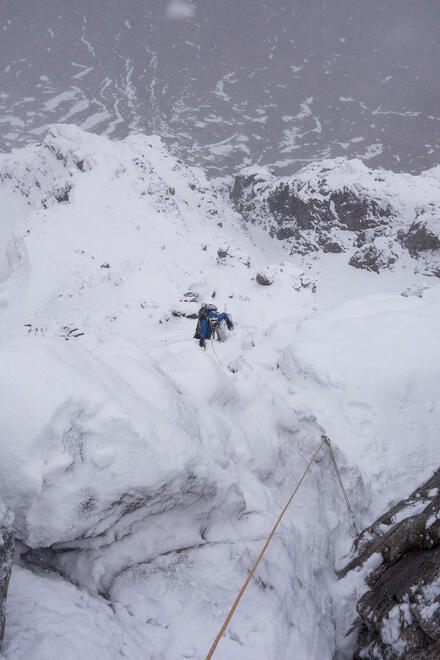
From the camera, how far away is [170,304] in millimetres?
15617

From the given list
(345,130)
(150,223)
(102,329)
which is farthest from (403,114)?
(102,329)

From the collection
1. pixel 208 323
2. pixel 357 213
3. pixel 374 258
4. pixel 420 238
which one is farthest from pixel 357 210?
pixel 208 323

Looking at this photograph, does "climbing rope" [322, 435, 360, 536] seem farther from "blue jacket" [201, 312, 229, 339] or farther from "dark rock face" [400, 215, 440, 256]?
"dark rock face" [400, 215, 440, 256]

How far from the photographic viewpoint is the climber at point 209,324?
9891mm

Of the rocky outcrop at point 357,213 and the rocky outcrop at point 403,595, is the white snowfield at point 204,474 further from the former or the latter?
the rocky outcrop at point 357,213

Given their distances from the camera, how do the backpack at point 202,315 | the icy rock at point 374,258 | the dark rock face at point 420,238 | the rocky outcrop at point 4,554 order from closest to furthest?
1. the rocky outcrop at point 4,554
2. the backpack at point 202,315
3. the dark rock face at point 420,238
4. the icy rock at point 374,258

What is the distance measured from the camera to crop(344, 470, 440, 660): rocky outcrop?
2.70 m

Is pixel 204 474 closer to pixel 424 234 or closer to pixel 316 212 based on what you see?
pixel 424 234

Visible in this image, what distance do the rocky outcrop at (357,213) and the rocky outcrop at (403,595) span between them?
28.9m

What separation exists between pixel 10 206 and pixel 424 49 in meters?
122

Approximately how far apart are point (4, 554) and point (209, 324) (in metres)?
8.44

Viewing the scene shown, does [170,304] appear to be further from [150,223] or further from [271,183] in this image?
[271,183]

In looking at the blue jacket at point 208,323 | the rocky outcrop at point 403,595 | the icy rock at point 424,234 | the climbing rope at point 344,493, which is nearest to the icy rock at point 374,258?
the icy rock at point 424,234

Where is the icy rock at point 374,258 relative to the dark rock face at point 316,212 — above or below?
below
